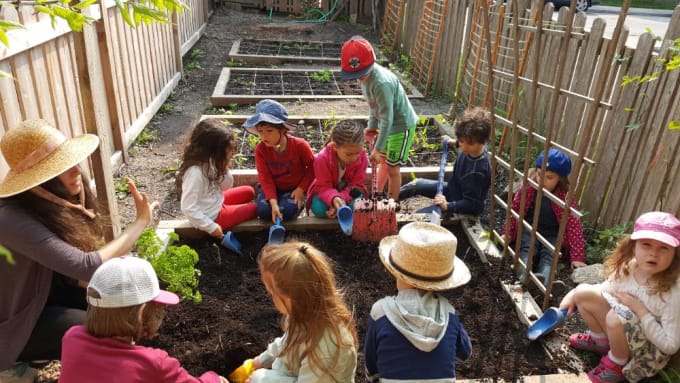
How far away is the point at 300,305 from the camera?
1781 mm

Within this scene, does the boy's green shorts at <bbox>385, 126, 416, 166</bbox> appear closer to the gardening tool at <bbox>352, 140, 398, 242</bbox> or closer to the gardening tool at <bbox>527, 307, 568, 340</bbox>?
the gardening tool at <bbox>352, 140, 398, 242</bbox>

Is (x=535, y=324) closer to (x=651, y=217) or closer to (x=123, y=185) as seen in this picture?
(x=651, y=217)

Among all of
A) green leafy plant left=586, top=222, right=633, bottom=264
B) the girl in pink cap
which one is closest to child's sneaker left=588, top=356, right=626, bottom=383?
the girl in pink cap

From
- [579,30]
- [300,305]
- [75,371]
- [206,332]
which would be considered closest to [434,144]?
[579,30]

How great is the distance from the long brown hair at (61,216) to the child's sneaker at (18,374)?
1.93 ft

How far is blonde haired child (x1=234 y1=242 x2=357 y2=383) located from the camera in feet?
5.75

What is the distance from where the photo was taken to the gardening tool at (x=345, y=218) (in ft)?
11.5

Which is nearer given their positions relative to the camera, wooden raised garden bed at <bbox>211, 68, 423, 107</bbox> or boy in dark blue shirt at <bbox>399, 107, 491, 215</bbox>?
boy in dark blue shirt at <bbox>399, 107, 491, 215</bbox>

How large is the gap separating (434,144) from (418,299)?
375 centimetres

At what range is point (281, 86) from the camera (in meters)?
7.37

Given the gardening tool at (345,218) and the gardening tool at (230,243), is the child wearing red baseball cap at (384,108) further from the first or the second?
the gardening tool at (230,243)

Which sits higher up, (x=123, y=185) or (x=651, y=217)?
(x=651, y=217)

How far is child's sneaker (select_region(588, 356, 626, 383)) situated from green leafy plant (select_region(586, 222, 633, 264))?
4.10 feet

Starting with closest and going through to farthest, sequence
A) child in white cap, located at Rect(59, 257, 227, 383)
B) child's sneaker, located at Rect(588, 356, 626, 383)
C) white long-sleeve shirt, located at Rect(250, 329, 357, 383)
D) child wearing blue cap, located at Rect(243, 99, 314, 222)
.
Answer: child in white cap, located at Rect(59, 257, 227, 383)
white long-sleeve shirt, located at Rect(250, 329, 357, 383)
child's sneaker, located at Rect(588, 356, 626, 383)
child wearing blue cap, located at Rect(243, 99, 314, 222)
